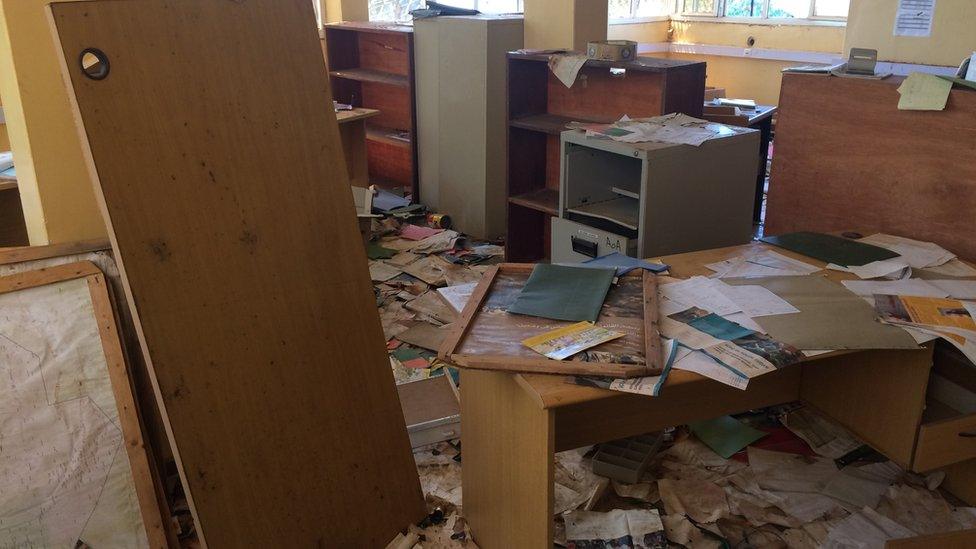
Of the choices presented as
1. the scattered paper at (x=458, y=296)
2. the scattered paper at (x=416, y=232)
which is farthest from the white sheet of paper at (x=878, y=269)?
the scattered paper at (x=416, y=232)

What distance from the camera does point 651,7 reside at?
9.74 meters

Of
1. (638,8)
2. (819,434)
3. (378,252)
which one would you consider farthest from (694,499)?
(638,8)

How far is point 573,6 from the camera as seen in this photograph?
4.26 meters

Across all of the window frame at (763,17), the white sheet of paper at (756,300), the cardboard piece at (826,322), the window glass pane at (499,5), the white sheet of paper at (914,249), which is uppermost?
the window glass pane at (499,5)

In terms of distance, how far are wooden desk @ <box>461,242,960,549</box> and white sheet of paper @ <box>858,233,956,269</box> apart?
0.82ft

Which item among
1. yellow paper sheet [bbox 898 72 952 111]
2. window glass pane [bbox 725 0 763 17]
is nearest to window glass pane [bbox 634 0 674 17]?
window glass pane [bbox 725 0 763 17]

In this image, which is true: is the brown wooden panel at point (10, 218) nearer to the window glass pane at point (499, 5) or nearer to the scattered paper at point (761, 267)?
the scattered paper at point (761, 267)

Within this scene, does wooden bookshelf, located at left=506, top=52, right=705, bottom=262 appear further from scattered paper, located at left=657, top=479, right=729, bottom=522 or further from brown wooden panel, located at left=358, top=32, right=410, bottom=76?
brown wooden panel, located at left=358, top=32, right=410, bottom=76

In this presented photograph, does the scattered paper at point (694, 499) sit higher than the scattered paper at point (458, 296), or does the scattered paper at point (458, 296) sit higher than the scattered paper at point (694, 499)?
the scattered paper at point (458, 296)

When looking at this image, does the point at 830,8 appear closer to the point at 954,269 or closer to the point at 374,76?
the point at 374,76

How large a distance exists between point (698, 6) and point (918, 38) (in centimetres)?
557

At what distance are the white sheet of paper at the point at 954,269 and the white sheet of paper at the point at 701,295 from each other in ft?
2.11

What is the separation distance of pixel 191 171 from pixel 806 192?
194 cm

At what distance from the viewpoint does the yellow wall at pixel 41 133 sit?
2074 mm
